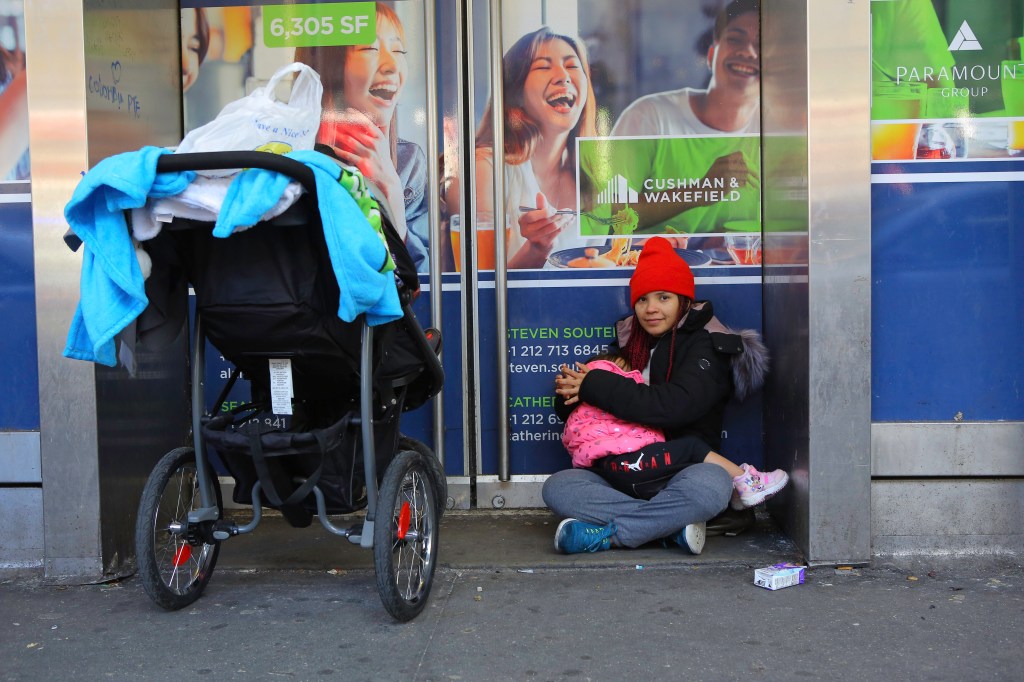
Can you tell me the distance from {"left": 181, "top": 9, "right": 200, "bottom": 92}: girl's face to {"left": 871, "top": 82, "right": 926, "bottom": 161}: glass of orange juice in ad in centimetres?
301

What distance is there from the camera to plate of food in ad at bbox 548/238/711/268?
4.78m

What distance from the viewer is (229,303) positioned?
127 inches

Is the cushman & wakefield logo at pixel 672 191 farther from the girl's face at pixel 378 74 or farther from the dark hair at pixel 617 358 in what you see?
the girl's face at pixel 378 74

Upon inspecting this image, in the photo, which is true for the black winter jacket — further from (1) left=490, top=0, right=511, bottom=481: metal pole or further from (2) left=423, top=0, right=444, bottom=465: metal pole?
(2) left=423, top=0, right=444, bottom=465: metal pole

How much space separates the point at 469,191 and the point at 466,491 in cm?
141

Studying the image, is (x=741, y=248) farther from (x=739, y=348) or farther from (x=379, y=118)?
(x=379, y=118)

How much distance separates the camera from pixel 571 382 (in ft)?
14.4

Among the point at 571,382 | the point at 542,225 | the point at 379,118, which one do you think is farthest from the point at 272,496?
the point at 379,118

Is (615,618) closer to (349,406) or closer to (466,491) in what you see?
(349,406)

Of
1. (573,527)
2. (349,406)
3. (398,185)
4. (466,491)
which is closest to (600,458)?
(573,527)

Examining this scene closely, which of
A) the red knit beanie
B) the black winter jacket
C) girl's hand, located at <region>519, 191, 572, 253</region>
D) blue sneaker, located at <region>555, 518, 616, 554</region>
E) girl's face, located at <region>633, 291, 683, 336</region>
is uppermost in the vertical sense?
girl's hand, located at <region>519, 191, 572, 253</region>

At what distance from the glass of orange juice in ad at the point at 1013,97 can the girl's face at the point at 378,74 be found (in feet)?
8.35

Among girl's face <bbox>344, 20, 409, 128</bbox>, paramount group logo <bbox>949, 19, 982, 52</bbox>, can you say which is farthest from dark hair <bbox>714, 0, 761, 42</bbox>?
girl's face <bbox>344, 20, 409, 128</bbox>

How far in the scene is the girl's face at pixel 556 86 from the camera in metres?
4.76
